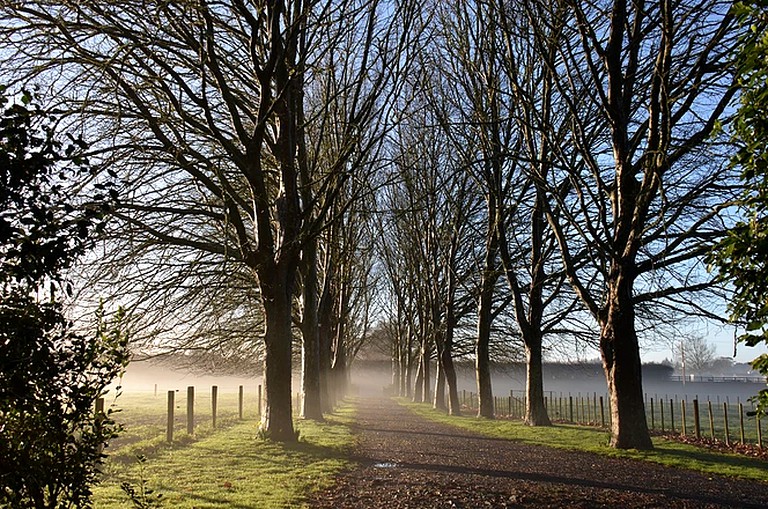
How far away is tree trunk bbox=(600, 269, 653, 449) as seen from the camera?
1285 cm

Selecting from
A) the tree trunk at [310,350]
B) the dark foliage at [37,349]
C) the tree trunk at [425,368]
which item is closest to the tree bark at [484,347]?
the tree trunk at [310,350]

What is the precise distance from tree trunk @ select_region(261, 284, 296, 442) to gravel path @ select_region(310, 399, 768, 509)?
5.96 ft

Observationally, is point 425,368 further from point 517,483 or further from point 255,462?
point 517,483

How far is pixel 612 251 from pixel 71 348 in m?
11.4

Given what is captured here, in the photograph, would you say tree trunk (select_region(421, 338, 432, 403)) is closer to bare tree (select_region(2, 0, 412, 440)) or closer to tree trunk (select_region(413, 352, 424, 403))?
tree trunk (select_region(413, 352, 424, 403))

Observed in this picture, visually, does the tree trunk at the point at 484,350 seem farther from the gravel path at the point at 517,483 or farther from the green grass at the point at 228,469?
the gravel path at the point at 517,483

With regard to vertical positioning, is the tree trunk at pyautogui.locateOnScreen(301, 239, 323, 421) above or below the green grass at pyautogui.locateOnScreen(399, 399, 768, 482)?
above

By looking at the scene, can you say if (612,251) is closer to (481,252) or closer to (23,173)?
(23,173)

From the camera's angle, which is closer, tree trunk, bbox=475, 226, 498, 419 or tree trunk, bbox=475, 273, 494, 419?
tree trunk, bbox=475, 226, 498, 419

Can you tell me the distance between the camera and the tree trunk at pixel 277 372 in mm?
12797

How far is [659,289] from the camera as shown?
1423 centimetres

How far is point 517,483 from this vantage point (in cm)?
893

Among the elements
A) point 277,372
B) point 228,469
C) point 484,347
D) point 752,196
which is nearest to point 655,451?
point 277,372

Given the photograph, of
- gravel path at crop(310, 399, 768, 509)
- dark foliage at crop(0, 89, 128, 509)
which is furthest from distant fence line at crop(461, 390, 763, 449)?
dark foliage at crop(0, 89, 128, 509)
